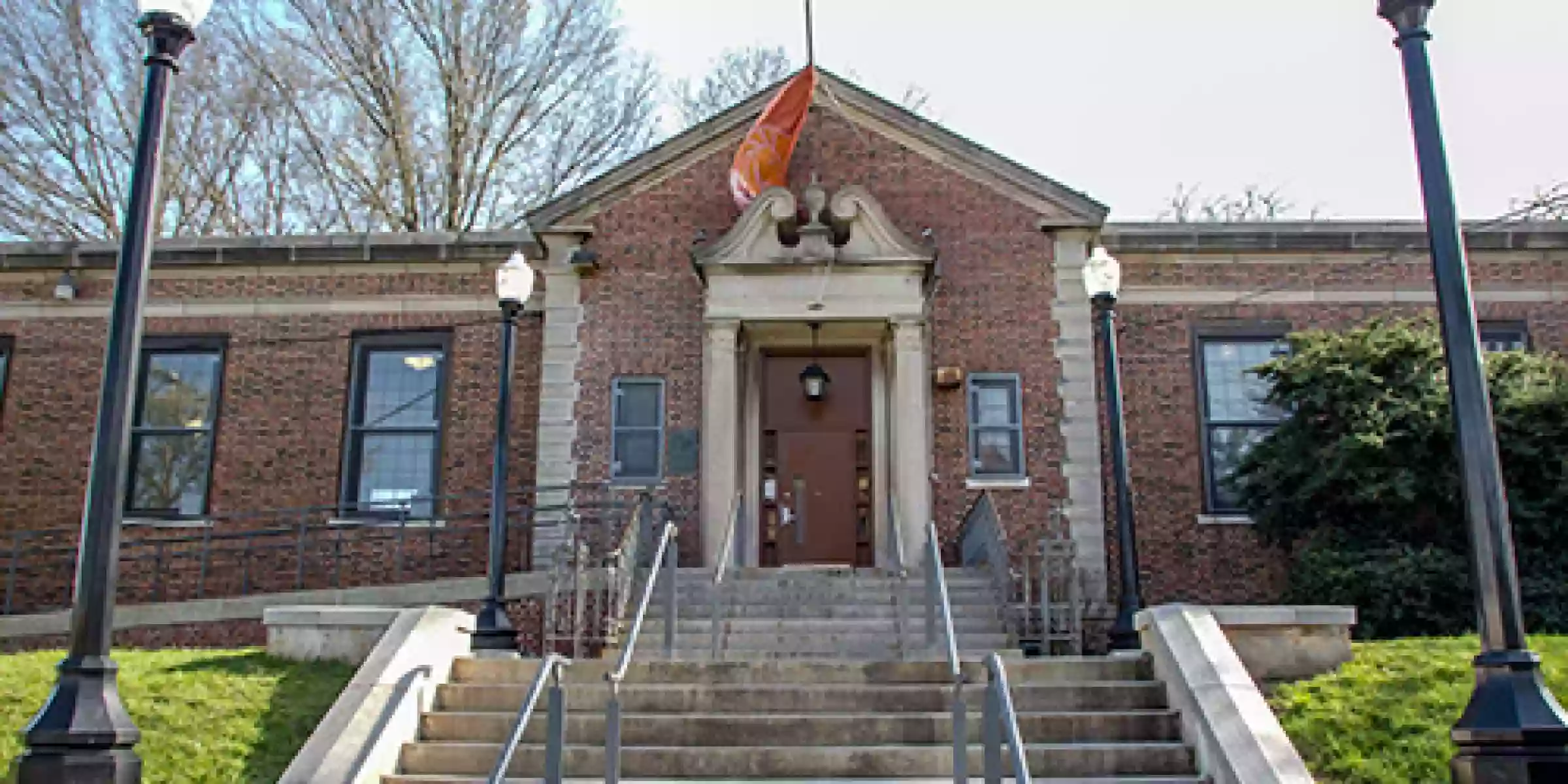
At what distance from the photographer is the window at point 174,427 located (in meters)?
14.0

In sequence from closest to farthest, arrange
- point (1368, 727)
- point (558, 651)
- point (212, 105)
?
1. point (1368, 727)
2. point (558, 651)
3. point (212, 105)

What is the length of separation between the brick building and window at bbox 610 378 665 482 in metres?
Answer: 0.03

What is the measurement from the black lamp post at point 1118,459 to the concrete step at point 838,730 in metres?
1.41

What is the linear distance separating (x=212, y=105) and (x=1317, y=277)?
18.6 meters

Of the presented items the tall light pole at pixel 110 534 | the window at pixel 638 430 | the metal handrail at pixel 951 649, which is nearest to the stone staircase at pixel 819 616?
the metal handrail at pixel 951 649

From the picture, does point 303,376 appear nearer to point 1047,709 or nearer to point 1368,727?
point 1047,709

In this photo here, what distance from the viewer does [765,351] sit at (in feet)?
45.5

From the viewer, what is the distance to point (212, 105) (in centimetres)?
2225

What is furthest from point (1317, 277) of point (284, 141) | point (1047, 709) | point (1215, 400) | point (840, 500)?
point (284, 141)

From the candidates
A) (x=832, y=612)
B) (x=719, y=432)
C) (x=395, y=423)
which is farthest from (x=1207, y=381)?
(x=395, y=423)

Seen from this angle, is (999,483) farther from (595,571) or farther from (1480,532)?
(1480,532)

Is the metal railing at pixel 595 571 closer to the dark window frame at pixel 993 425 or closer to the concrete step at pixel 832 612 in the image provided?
the concrete step at pixel 832 612

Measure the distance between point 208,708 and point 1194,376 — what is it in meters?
10.4

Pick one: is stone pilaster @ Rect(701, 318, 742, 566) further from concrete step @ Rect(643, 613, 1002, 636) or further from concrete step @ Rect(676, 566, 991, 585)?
concrete step @ Rect(643, 613, 1002, 636)
